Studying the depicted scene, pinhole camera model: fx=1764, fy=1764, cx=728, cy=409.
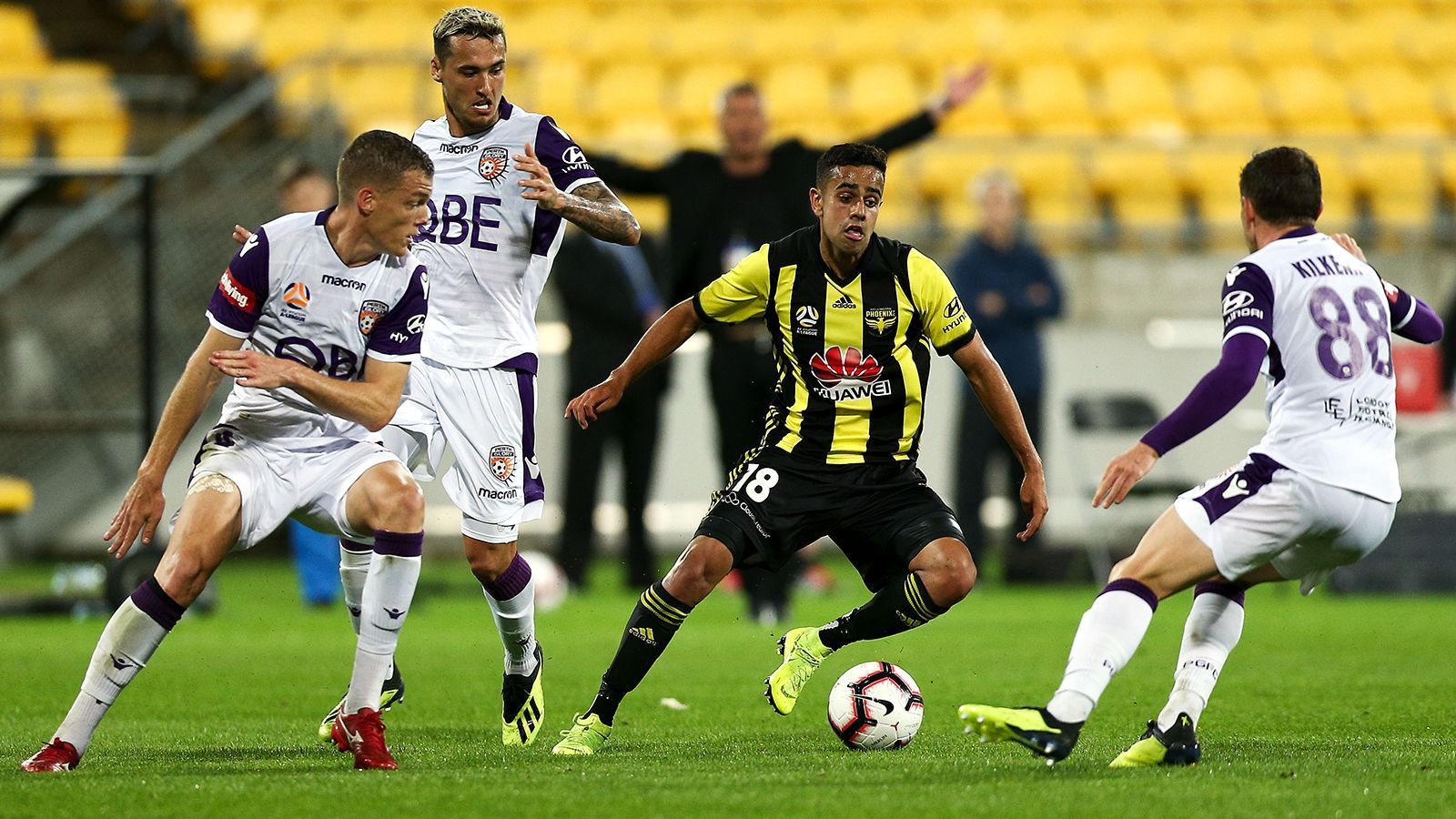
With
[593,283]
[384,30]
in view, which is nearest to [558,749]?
[593,283]

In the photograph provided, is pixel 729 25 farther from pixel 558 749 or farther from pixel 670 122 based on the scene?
pixel 558 749

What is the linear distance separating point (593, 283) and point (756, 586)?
3261 millimetres

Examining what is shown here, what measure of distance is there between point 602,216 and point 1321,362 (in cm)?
237

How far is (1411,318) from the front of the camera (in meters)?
5.47

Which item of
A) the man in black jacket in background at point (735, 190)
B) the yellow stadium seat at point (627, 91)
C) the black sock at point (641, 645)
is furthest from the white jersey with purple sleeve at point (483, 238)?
the yellow stadium seat at point (627, 91)

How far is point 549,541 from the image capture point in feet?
45.6

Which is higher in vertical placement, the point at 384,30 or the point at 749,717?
the point at 384,30

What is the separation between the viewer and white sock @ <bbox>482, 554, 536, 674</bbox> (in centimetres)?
617

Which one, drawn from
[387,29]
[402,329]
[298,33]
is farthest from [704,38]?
[402,329]

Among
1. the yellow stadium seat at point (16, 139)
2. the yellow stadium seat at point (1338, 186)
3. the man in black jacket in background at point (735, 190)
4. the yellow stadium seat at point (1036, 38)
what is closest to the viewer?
the man in black jacket in background at point (735, 190)

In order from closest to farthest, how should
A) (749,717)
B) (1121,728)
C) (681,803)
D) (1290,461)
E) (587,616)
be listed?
1. (681,803)
2. (1290,461)
3. (1121,728)
4. (749,717)
5. (587,616)

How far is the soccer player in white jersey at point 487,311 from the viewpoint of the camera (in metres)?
6.19

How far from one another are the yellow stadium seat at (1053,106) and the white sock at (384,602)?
12749 mm

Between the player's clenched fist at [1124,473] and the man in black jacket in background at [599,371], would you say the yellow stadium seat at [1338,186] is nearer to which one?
the man in black jacket in background at [599,371]
